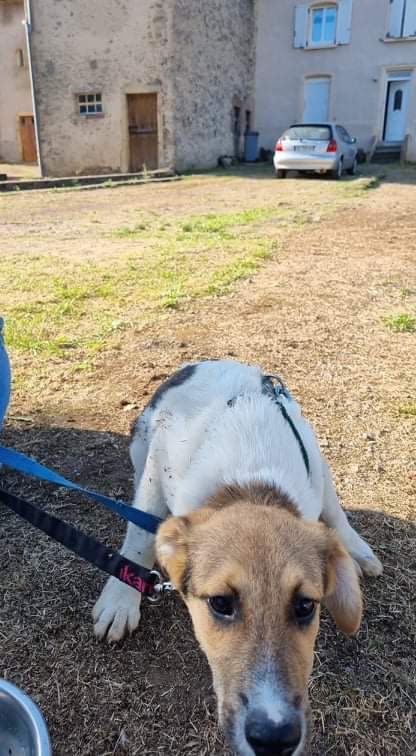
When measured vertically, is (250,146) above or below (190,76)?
below

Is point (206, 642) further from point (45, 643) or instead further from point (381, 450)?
→ point (381, 450)

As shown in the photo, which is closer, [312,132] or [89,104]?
[312,132]

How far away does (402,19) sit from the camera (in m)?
27.9

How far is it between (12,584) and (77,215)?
11797mm

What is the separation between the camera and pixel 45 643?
8.45ft

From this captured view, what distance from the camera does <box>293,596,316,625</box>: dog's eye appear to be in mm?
1934

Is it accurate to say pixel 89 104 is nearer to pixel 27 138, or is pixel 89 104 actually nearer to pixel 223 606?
pixel 27 138

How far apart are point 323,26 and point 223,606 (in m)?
33.1

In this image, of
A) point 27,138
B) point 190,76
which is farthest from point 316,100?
point 27,138

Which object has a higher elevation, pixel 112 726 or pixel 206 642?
pixel 206 642

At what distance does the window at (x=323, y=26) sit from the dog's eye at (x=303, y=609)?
3249 centimetres

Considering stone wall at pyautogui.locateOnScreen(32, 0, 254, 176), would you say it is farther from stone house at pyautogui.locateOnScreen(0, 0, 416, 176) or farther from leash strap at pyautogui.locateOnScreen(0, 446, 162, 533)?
leash strap at pyautogui.locateOnScreen(0, 446, 162, 533)

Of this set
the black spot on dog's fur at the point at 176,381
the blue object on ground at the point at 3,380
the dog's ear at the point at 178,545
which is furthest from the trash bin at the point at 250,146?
the dog's ear at the point at 178,545

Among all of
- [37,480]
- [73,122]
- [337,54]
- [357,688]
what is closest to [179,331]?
[37,480]
